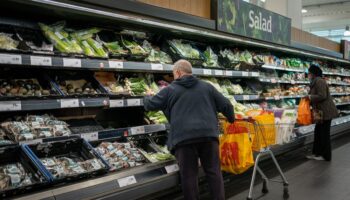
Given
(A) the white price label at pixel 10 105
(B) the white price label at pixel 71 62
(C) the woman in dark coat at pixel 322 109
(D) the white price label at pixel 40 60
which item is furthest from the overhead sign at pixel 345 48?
(A) the white price label at pixel 10 105

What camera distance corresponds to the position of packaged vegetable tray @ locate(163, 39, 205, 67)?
4.21m

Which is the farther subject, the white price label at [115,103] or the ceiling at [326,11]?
the ceiling at [326,11]

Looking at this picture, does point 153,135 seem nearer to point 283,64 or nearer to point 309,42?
point 283,64

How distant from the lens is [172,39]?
14.8ft

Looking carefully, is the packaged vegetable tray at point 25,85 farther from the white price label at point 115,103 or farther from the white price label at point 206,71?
the white price label at point 206,71

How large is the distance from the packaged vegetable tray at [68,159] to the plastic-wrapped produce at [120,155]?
0.24m

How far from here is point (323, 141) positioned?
621 centimetres

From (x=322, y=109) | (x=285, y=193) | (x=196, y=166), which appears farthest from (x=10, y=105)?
(x=322, y=109)

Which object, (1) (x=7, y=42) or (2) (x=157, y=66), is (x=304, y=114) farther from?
(1) (x=7, y=42)

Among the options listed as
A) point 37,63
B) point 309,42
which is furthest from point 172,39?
point 309,42

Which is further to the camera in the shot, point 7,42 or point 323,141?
point 323,141

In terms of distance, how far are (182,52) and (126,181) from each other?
72.0 inches

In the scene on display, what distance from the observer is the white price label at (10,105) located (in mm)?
2523

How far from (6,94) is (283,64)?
5.79 meters
